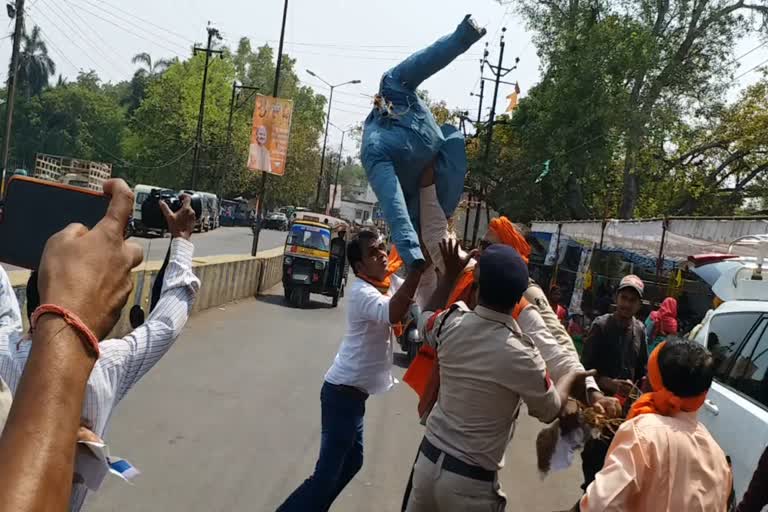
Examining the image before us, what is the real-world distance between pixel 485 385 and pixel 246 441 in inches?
153

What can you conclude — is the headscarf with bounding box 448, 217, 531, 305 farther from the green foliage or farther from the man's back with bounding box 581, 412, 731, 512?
the green foliage

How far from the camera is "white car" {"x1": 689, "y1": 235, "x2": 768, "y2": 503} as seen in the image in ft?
12.5

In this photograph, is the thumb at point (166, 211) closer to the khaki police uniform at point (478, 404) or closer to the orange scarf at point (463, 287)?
the khaki police uniform at point (478, 404)

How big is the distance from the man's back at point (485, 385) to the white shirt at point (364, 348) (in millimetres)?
1175

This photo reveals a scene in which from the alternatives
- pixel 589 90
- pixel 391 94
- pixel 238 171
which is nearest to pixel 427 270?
pixel 391 94

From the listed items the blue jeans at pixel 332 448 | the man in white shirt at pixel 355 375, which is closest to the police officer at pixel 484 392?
the man in white shirt at pixel 355 375

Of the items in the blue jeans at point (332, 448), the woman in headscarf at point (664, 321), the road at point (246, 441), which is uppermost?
the woman in headscarf at point (664, 321)

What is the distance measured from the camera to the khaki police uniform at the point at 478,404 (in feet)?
8.55

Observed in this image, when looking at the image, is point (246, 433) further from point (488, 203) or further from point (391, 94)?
point (488, 203)

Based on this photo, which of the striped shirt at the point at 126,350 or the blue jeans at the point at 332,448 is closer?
the striped shirt at the point at 126,350

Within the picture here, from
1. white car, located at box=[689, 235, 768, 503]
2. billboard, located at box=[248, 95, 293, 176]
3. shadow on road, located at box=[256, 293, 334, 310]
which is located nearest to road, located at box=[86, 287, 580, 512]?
white car, located at box=[689, 235, 768, 503]

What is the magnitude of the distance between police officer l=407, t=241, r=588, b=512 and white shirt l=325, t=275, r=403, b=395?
1.18 metres

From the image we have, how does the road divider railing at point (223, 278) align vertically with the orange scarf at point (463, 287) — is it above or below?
below

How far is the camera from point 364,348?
398 centimetres
